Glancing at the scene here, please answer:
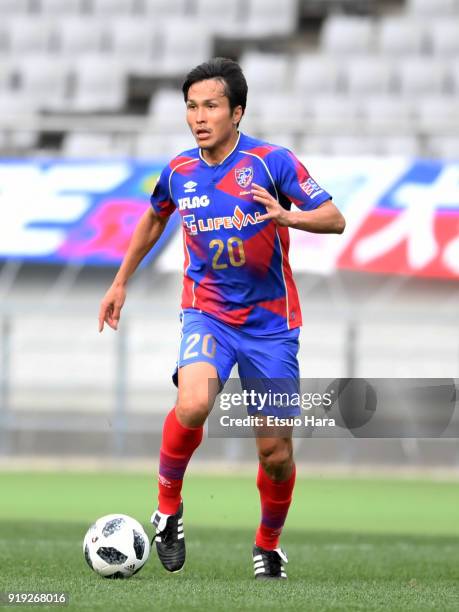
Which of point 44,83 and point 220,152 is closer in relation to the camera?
point 220,152

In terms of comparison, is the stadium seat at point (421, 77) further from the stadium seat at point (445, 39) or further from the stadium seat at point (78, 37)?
the stadium seat at point (78, 37)

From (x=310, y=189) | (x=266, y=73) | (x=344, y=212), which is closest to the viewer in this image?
(x=310, y=189)

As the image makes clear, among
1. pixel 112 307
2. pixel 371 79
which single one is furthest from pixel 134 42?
pixel 112 307

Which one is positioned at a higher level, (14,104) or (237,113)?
(237,113)

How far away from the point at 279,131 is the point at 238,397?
9.09 metres

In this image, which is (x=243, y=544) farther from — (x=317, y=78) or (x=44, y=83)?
(x=44, y=83)

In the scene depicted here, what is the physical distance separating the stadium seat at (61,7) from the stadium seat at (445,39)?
5.23m

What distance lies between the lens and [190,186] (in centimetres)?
559

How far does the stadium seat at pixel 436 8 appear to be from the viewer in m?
17.2

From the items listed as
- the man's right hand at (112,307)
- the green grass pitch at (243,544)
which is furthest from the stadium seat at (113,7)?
the man's right hand at (112,307)

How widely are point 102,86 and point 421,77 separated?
427 cm

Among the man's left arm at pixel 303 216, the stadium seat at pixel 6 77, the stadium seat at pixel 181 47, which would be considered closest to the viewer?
the man's left arm at pixel 303 216

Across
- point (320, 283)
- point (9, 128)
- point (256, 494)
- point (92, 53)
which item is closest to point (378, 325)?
point (320, 283)

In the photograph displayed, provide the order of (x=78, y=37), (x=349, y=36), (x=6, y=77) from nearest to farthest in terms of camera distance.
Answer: (x=349, y=36) < (x=6, y=77) < (x=78, y=37)
